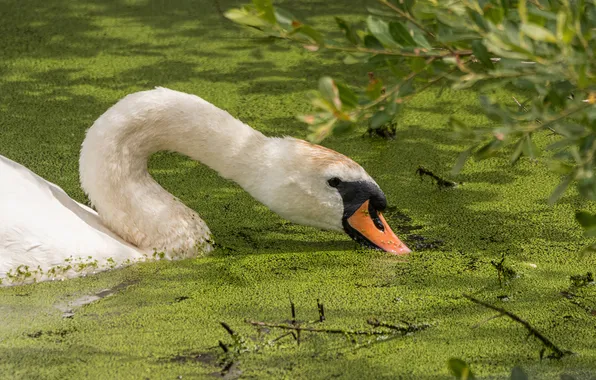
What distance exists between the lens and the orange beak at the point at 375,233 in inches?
166

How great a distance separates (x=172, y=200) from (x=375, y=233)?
0.82 metres

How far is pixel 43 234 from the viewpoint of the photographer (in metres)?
3.87

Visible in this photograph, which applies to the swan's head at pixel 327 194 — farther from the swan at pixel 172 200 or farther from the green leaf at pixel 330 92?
the green leaf at pixel 330 92

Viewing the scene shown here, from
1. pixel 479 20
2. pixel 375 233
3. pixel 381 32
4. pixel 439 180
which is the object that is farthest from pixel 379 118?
pixel 439 180

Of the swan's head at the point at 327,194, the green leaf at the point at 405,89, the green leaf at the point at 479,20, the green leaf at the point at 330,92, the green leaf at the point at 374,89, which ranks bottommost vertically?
the swan's head at the point at 327,194

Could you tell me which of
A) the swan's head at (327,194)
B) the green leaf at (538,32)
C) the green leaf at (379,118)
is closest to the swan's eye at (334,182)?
the swan's head at (327,194)

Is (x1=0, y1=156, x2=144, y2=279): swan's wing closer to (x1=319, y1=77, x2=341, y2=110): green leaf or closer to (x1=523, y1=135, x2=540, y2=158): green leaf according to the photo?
(x1=319, y1=77, x2=341, y2=110): green leaf

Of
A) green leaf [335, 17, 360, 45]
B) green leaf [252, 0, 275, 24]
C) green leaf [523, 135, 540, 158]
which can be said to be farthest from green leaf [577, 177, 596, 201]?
green leaf [252, 0, 275, 24]

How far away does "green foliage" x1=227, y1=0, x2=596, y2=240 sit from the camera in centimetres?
217

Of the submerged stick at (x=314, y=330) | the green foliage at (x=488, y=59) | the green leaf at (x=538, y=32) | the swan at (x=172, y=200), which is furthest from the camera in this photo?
the swan at (x=172, y=200)

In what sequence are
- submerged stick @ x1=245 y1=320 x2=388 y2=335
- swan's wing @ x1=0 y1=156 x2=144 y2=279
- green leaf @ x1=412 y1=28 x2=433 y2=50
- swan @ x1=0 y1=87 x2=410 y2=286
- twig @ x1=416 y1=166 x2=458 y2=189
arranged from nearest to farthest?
green leaf @ x1=412 y1=28 x2=433 y2=50 < submerged stick @ x1=245 y1=320 x2=388 y2=335 < swan's wing @ x1=0 y1=156 x2=144 y2=279 < swan @ x1=0 y1=87 x2=410 y2=286 < twig @ x1=416 y1=166 x2=458 y2=189

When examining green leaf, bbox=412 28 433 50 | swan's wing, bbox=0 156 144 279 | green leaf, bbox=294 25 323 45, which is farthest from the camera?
swan's wing, bbox=0 156 144 279

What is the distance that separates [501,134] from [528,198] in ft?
8.32

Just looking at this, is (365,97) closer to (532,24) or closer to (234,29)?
(532,24)
